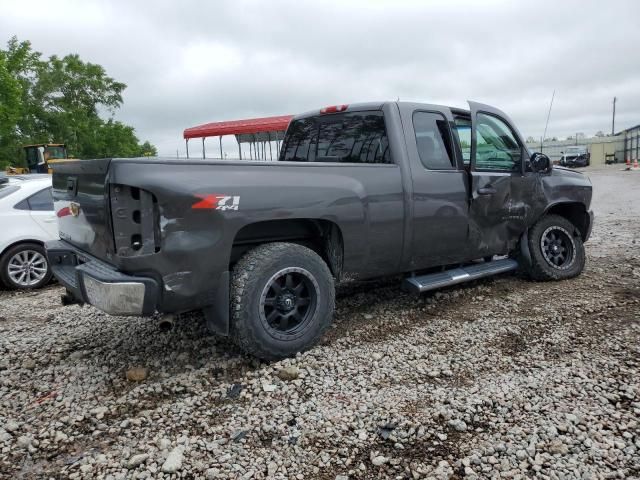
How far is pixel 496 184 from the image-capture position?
15.9 ft

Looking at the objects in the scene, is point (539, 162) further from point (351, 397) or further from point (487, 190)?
point (351, 397)

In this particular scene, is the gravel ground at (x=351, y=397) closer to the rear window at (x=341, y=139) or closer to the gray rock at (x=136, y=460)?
the gray rock at (x=136, y=460)

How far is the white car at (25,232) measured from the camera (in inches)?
249

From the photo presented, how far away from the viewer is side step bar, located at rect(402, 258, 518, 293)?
4355mm

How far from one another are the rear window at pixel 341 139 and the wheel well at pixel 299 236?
2.86 feet

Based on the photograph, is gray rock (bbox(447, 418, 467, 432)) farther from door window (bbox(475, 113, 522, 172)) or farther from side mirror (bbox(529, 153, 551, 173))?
side mirror (bbox(529, 153, 551, 173))

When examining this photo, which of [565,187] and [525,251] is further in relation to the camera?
[565,187]

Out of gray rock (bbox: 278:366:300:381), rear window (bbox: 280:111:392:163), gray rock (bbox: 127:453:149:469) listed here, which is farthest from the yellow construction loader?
gray rock (bbox: 127:453:149:469)

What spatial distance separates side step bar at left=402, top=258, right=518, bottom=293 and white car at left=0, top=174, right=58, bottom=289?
488cm

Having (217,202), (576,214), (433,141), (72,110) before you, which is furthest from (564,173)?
(72,110)

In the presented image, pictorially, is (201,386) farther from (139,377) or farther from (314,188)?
(314,188)

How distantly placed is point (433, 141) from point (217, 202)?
7.53 feet

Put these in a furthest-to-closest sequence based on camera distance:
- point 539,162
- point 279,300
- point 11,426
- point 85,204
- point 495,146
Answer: point 539,162 < point 495,146 < point 279,300 < point 85,204 < point 11,426

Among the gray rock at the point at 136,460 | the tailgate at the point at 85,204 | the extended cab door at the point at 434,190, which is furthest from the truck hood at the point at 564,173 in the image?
the gray rock at the point at 136,460
